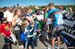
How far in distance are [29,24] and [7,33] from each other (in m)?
0.21

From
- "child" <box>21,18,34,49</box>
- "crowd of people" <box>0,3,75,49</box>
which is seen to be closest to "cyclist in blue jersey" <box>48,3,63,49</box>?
"crowd of people" <box>0,3,75,49</box>

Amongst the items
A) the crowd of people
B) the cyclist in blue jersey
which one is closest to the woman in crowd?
the crowd of people

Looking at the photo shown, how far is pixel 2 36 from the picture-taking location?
6.97 ft

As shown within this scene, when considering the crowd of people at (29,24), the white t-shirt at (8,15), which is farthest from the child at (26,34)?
the white t-shirt at (8,15)

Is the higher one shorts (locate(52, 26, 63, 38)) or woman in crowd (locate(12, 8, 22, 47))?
woman in crowd (locate(12, 8, 22, 47))

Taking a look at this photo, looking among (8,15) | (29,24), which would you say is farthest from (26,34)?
(8,15)

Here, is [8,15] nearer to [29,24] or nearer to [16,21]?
[16,21]

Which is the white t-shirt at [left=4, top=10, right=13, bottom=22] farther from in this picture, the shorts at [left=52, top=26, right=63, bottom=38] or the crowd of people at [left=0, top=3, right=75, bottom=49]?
the shorts at [left=52, top=26, right=63, bottom=38]

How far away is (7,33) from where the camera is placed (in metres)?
2.13

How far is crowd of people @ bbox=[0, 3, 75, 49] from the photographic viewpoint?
2.12m

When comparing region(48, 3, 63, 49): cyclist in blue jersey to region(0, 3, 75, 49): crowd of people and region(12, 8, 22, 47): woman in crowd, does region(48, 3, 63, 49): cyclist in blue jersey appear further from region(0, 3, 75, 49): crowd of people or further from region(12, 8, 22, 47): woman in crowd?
region(12, 8, 22, 47): woman in crowd

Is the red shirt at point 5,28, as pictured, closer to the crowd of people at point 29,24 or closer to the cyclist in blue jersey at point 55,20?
the crowd of people at point 29,24

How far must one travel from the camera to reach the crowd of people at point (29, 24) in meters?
2.12

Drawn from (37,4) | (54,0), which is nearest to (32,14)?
(37,4)
